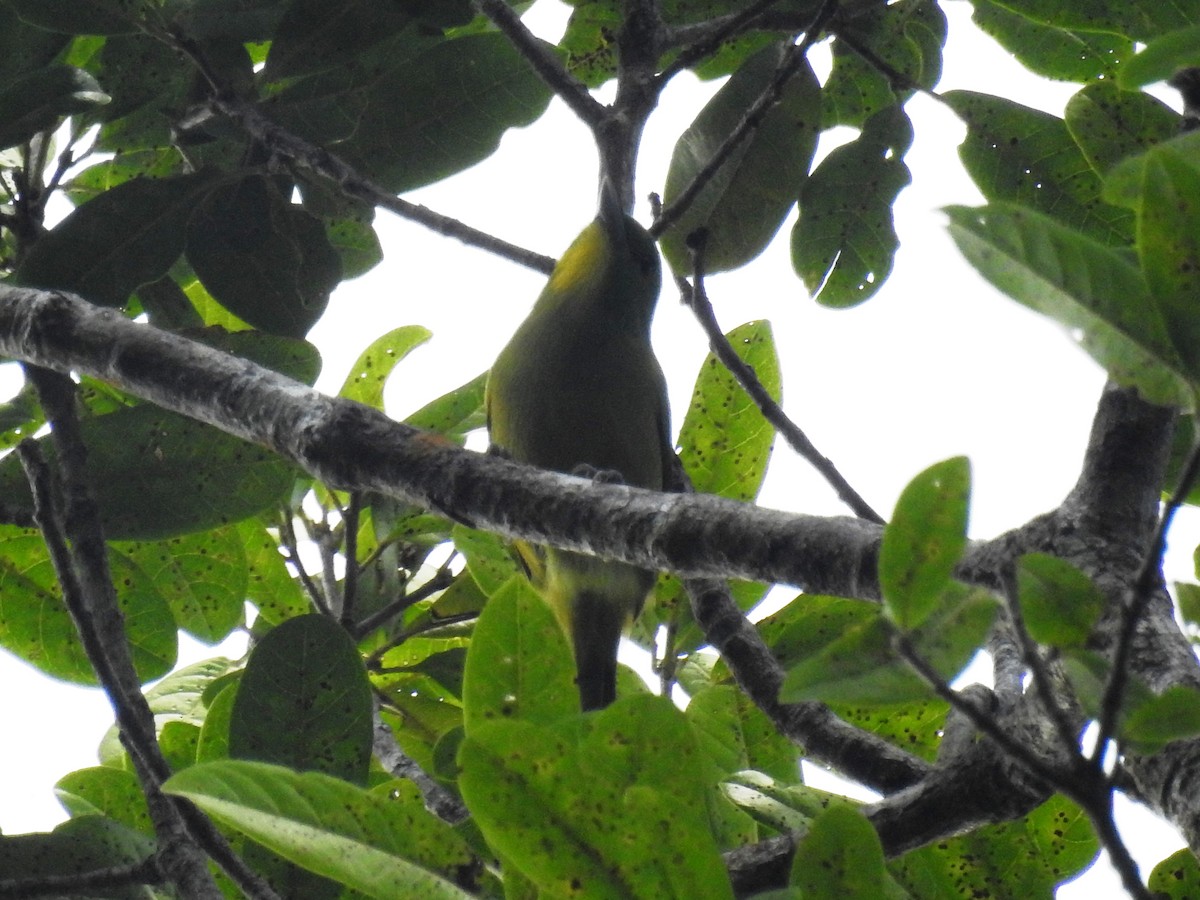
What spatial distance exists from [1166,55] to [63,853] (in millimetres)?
1864

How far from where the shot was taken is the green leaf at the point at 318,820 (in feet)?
3.71

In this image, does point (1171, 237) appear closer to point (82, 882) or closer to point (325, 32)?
point (82, 882)

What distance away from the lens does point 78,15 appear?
8.00 feet

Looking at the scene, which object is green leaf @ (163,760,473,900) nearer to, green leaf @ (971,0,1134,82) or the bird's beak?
the bird's beak

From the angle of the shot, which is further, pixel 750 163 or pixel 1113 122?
pixel 750 163

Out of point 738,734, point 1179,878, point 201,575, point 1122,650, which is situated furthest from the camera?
point 201,575

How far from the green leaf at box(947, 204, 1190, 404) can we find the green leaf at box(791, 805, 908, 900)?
1.49 ft

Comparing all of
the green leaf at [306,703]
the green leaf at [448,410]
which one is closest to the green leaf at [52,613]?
the green leaf at [448,410]

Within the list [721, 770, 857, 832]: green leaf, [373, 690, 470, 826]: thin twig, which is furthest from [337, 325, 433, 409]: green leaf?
[721, 770, 857, 832]: green leaf

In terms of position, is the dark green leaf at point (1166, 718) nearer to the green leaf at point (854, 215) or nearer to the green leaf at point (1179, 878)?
the green leaf at point (1179, 878)

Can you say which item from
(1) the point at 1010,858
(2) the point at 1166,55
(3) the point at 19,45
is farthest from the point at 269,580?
(2) the point at 1166,55

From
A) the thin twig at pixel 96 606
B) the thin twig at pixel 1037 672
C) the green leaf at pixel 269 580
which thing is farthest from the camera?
the green leaf at pixel 269 580

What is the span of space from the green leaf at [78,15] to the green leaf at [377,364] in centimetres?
98

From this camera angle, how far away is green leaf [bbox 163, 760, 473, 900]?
3.71 feet
